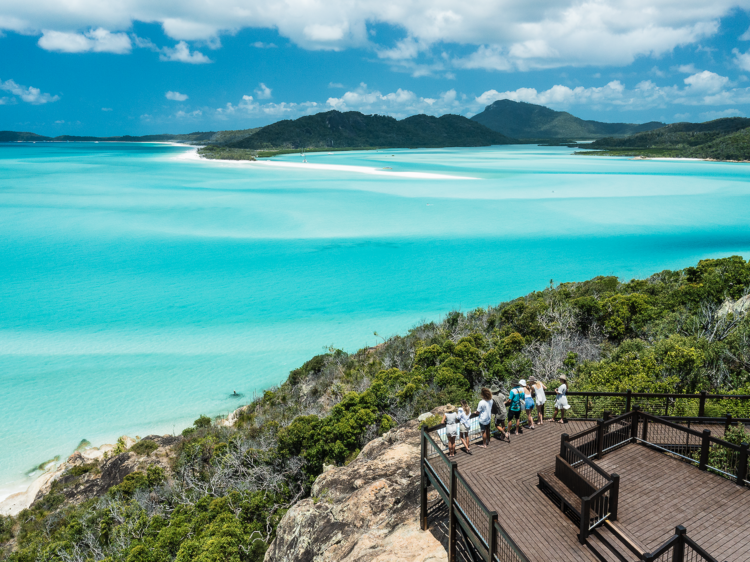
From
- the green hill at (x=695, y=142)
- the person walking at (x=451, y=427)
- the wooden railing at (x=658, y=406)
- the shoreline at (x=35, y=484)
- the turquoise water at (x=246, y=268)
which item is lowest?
the shoreline at (x=35, y=484)

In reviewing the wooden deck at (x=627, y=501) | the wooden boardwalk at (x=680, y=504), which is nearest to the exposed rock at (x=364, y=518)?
the wooden deck at (x=627, y=501)

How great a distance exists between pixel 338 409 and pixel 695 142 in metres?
173

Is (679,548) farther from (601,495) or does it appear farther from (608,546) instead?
(601,495)

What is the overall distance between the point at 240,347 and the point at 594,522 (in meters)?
21.2

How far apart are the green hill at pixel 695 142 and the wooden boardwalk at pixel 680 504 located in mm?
141043

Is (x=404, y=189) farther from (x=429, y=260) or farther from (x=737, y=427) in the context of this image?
(x=737, y=427)

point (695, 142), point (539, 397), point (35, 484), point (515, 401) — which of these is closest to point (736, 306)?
point (539, 397)

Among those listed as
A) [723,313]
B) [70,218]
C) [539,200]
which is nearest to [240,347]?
[723,313]

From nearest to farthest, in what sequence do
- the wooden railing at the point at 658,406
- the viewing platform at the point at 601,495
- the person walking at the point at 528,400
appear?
1. the viewing platform at the point at 601,495
2. the person walking at the point at 528,400
3. the wooden railing at the point at 658,406

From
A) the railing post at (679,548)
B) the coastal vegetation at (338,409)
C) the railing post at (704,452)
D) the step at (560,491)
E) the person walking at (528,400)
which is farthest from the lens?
the coastal vegetation at (338,409)

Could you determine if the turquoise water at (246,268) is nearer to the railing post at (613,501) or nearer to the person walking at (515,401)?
the person walking at (515,401)

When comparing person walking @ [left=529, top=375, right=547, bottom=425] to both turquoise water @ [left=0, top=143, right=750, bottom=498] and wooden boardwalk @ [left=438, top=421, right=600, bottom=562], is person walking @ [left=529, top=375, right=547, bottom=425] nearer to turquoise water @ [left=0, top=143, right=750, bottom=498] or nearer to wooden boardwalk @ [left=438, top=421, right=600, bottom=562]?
wooden boardwalk @ [left=438, top=421, right=600, bottom=562]

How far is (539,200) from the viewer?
2643 inches

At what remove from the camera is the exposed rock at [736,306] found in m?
15.8
